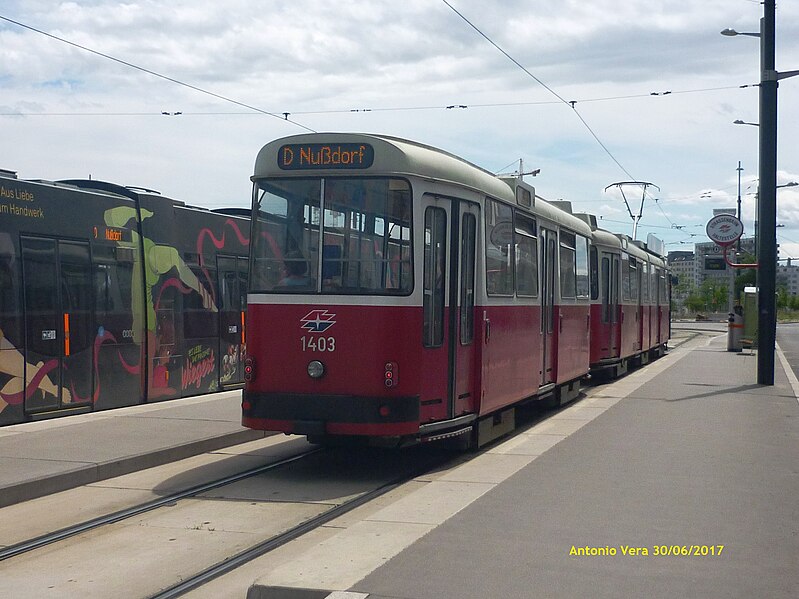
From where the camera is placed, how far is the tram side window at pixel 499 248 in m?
11.4

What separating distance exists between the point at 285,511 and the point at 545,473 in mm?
→ 2454

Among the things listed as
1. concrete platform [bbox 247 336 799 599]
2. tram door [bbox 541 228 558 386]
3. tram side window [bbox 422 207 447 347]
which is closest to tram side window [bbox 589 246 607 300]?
tram door [bbox 541 228 558 386]

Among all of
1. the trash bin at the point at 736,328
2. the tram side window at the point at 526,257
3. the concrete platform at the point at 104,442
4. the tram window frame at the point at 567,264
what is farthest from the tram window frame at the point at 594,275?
the trash bin at the point at 736,328

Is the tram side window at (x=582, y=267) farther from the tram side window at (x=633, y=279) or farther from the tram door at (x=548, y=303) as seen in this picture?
the tram side window at (x=633, y=279)

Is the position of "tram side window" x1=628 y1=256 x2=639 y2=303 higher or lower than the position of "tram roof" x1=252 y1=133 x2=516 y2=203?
lower

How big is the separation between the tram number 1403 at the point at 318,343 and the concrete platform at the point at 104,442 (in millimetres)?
2232

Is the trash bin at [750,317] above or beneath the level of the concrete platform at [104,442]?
above

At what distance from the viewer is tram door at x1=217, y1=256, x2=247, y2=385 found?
1798cm

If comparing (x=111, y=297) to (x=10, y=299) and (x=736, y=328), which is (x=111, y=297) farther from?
(x=736, y=328)

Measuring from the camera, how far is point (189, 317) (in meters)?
16.9

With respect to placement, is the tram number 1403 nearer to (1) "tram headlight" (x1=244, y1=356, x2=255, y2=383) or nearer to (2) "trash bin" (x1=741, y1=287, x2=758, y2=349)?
(1) "tram headlight" (x1=244, y1=356, x2=255, y2=383)

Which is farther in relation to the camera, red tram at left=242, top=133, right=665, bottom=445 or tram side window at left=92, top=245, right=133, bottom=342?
tram side window at left=92, top=245, right=133, bottom=342

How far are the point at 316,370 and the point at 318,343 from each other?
0.86 ft
